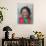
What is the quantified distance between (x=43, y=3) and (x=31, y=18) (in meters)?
0.50

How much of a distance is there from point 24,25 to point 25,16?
0.23 m

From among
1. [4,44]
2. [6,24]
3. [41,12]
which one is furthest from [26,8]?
[4,44]

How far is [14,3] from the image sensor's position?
379 centimetres

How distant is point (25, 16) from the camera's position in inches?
150

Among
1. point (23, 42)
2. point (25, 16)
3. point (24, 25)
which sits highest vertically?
point (25, 16)

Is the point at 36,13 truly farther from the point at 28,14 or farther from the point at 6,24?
the point at 6,24

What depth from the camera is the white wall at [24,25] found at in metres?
3.78

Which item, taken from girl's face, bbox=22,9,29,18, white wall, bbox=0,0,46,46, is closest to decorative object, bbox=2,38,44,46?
white wall, bbox=0,0,46,46

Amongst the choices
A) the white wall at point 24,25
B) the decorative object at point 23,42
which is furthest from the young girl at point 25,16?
the decorative object at point 23,42

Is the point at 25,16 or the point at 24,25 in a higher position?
the point at 25,16

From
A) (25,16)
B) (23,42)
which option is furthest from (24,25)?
(23,42)

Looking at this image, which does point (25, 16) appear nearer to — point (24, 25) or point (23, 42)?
point (24, 25)

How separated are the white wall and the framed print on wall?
8 cm

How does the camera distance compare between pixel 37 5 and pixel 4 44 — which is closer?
A: pixel 4 44
